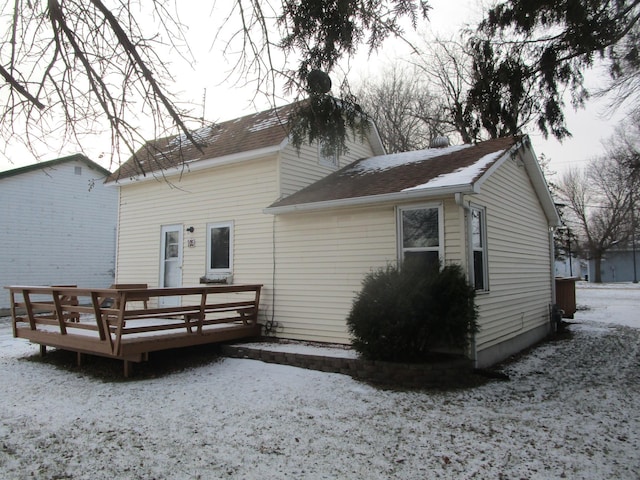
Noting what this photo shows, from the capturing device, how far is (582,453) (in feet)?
13.9

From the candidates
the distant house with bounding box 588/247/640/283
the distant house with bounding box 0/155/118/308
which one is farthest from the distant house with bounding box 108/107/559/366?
the distant house with bounding box 588/247/640/283

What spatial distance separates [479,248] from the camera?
25.9 feet

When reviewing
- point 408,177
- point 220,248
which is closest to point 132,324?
point 220,248

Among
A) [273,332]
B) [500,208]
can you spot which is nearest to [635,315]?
[500,208]

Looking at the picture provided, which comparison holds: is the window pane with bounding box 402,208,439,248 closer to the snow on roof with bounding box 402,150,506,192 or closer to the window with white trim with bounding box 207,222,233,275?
the snow on roof with bounding box 402,150,506,192

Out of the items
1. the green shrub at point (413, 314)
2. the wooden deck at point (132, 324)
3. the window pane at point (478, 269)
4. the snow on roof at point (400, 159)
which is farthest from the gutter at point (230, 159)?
the window pane at point (478, 269)

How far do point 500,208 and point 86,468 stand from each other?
7620mm

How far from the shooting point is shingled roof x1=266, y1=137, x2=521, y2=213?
7.25 meters

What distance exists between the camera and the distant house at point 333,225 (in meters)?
7.63

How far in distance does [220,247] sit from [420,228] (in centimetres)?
461

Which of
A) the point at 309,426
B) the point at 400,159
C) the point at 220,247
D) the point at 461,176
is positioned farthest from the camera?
the point at 400,159

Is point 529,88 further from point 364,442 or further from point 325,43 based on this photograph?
point 364,442

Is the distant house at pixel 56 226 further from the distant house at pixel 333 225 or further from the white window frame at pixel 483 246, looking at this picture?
the white window frame at pixel 483 246

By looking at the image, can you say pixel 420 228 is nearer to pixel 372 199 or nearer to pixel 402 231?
pixel 402 231
